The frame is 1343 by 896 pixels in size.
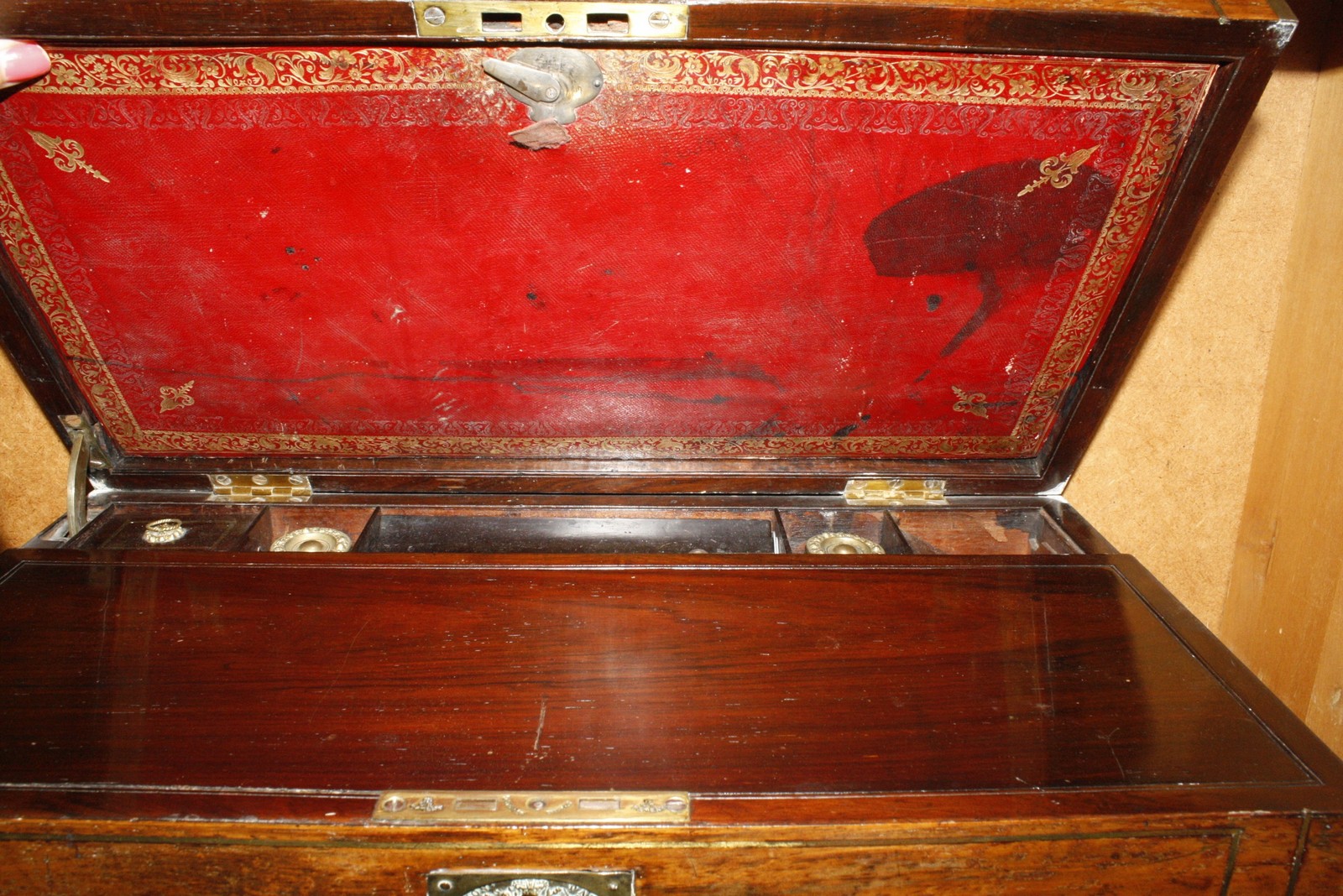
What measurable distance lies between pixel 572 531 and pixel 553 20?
35.8 inches

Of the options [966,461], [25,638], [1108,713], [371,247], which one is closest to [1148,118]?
[966,461]

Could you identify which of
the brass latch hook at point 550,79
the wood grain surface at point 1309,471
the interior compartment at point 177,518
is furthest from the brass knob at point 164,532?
the wood grain surface at point 1309,471

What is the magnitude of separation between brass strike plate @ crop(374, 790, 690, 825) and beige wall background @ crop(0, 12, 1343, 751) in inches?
55.0

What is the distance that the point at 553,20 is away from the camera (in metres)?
1.04

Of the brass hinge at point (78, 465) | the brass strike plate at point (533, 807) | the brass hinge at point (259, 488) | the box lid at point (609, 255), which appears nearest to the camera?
the brass strike plate at point (533, 807)

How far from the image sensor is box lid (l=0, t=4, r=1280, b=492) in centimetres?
110

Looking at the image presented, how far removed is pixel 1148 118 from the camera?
1.13 metres

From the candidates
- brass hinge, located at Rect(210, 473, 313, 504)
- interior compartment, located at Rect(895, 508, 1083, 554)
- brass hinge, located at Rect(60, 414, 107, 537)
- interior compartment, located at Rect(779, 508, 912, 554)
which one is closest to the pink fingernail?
brass hinge, located at Rect(60, 414, 107, 537)

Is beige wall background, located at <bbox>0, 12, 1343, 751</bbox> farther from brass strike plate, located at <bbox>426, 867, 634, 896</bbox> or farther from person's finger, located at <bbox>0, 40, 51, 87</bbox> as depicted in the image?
brass strike plate, located at <bbox>426, 867, 634, 896</bbox>

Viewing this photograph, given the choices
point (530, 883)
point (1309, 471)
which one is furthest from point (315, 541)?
point (1309, 471)

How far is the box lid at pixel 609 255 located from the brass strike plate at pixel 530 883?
0.71m

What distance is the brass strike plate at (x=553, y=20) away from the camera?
1.02 meters

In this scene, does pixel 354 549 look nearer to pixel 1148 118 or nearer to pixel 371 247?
pixel 371 247

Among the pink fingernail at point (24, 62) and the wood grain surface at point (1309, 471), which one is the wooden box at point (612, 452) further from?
the wood grain surface at point (1309, 471)
